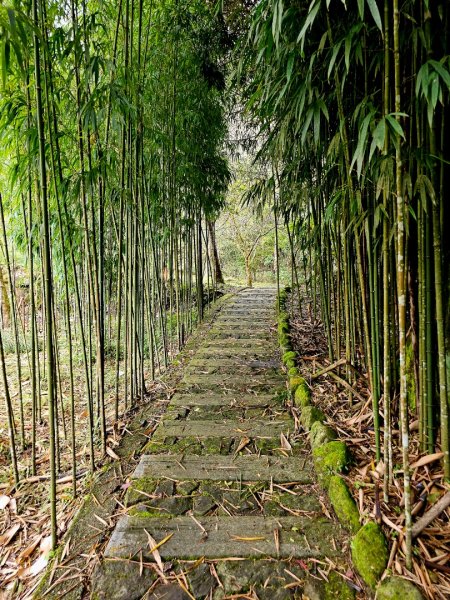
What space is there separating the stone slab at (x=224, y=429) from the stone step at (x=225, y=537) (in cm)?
61

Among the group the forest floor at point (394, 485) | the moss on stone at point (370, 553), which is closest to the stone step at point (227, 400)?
the forest floor at point (394, 485)

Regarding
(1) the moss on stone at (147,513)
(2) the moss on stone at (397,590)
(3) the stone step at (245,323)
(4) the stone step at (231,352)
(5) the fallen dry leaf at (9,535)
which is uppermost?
(3) the stone step at (245,323)

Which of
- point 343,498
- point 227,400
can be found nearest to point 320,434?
point 343,498

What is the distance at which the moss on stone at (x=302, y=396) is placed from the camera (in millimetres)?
2208

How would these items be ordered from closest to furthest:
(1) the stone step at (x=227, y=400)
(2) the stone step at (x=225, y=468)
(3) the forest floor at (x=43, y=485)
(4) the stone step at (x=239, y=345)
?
(3) the forest floor at (x=43, y=485) → (2) the stone step at (x=225, y=468) → (1) the stone step at (x=227, y=400) → (4) the stone step at (x=239, y=345)

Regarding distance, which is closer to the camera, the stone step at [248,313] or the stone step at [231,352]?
the stone step at [231,352]

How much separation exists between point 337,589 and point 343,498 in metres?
0.33

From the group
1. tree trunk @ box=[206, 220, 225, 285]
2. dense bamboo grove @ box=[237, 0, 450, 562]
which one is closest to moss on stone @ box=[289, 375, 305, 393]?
dense bamboo grove @ box=[237, 0, 450, 562]

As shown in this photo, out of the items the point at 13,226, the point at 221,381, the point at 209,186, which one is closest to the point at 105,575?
the point at 221,381

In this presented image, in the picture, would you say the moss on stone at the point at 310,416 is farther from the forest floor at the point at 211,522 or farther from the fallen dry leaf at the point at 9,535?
the fallen dry leaf at the point at 9,535

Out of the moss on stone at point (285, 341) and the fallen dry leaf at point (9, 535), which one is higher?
the moss on stone at point (285, 341)

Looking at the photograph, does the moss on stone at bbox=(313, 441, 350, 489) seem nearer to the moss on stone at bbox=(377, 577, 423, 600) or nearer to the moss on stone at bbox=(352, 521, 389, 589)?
the moss on stone at bbox=(352, 521, 389, 589)

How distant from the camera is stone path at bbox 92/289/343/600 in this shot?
116 centimetres

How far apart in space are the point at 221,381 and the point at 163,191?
1.87m
